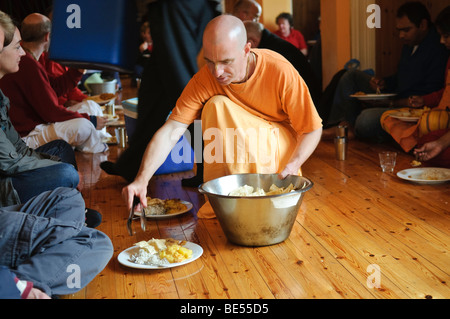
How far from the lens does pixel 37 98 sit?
146 inches

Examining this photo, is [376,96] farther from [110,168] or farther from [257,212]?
[257,212]

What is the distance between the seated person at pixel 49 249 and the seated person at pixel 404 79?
9.63ft

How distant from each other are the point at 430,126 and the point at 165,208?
5.99 feet

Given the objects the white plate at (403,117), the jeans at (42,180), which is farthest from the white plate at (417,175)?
the jeans at (42,180)

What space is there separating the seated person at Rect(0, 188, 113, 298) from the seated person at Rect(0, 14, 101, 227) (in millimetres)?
444

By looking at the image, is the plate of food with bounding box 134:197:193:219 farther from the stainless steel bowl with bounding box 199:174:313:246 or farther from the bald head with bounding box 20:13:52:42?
the bald head with bounding box 20:13:52:42

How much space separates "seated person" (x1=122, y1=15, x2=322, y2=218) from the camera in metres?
2.34

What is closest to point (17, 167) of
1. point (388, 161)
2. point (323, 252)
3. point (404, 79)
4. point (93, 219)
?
point (93, 219)

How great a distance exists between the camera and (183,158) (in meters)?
3.79

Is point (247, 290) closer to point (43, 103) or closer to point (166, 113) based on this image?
point (166, 113)

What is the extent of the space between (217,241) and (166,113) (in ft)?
2.91

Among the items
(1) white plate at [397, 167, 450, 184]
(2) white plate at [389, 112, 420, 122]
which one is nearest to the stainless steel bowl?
(1) white plate at [397, 167, 450, 184]

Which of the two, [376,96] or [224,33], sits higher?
[224,33]

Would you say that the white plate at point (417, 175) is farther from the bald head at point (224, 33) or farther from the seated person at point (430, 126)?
the bald head at point (224, 33)
